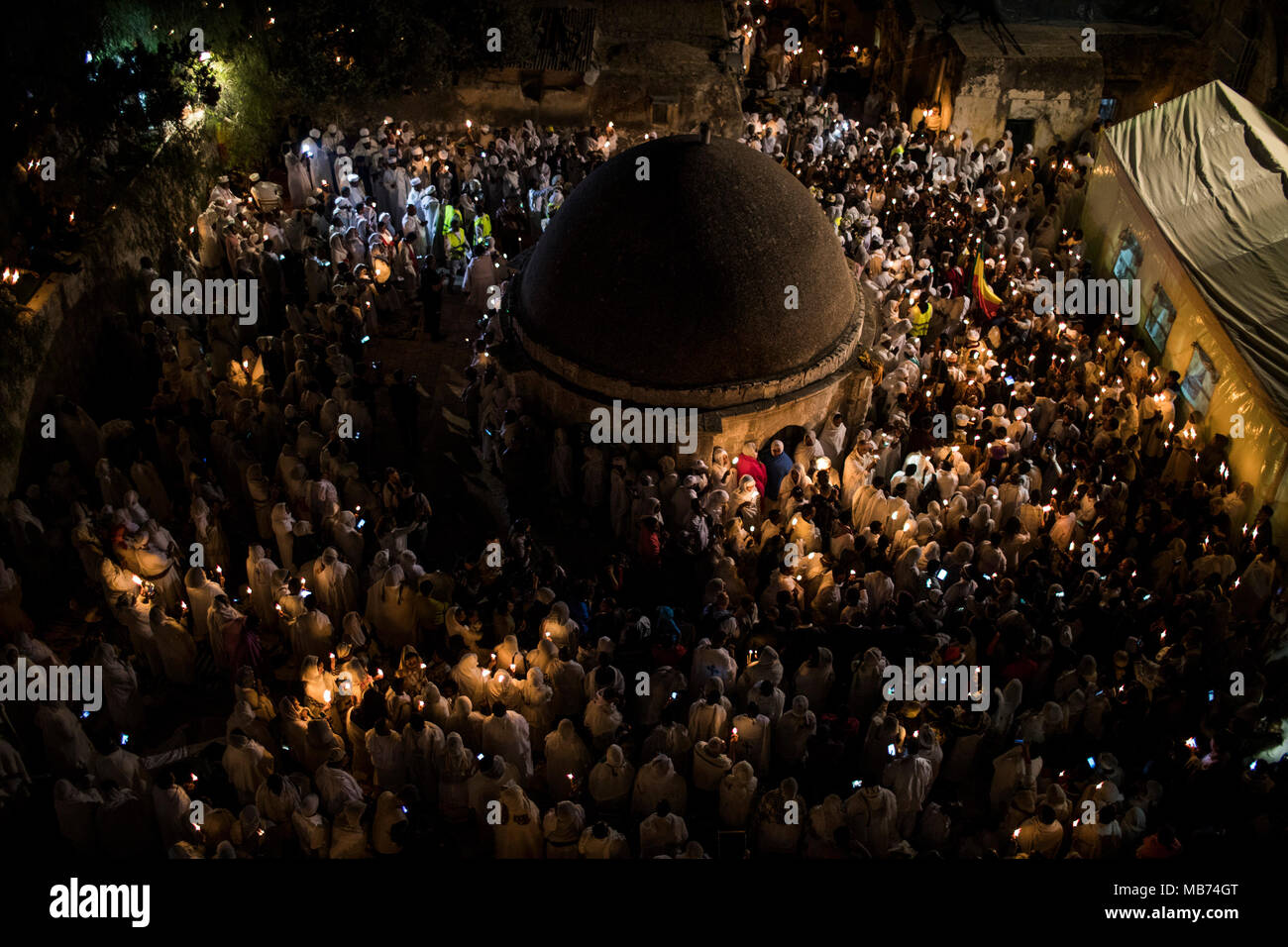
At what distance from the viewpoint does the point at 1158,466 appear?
1302 centimetres

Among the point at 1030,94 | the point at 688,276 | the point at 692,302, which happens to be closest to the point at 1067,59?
the point at 1030,94

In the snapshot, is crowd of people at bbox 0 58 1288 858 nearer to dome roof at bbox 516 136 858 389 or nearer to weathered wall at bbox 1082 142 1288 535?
weathered wall at bbox 1082 142 1288 535

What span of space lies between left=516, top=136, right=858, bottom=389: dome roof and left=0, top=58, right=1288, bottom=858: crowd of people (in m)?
1.11

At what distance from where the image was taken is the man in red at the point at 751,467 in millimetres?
12266

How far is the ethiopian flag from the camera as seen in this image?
15.0 metres

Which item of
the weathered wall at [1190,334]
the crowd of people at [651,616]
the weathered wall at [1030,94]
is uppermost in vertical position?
the weathered wall at [1030,94]

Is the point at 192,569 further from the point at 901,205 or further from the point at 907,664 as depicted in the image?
the point at 901,205

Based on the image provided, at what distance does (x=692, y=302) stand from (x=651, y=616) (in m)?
3.86

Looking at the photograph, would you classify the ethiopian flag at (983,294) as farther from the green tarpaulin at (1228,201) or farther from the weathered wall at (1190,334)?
the green tarpaulin at (1228,201)

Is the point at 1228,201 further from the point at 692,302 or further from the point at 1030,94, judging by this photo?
the point at 1030,94

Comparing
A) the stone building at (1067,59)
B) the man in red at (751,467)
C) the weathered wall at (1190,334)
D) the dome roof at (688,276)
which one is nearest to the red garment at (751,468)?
the man in red at (751,467)

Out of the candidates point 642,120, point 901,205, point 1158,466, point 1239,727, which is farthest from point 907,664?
point 642,120

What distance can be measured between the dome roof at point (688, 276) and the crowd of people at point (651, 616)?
3.65ft
